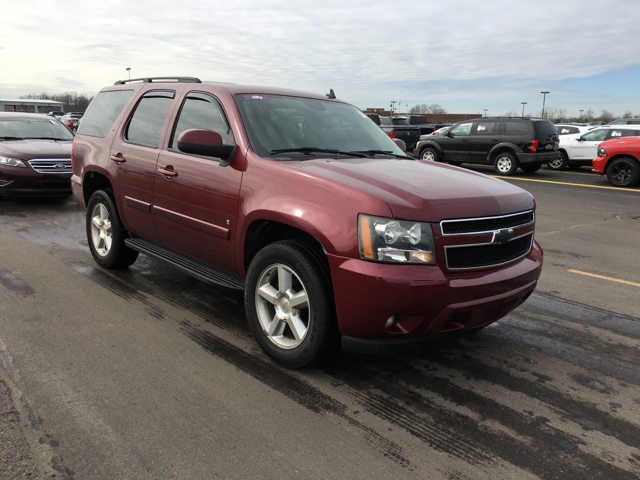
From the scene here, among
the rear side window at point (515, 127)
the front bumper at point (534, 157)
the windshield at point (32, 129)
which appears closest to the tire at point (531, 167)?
the front bumper at point (534, 157)

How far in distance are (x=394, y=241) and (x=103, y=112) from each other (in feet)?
13.5

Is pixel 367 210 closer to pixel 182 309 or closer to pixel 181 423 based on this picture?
pixel 181 423

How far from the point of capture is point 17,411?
298cm

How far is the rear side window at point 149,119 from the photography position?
478cm

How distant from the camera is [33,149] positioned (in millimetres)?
9922

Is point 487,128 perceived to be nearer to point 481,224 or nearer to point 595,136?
point 595,136

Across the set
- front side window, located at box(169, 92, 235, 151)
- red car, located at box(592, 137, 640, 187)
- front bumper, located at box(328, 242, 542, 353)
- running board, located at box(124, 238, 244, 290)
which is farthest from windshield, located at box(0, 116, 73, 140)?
red car, located at box(592, 137, 640, 187)

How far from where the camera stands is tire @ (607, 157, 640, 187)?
554 inches

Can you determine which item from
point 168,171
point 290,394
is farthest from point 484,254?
point 168,171

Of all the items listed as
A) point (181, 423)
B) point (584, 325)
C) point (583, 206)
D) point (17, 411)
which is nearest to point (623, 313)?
point (584, 325)

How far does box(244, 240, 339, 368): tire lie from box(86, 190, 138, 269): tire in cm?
229

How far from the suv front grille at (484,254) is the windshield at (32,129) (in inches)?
406

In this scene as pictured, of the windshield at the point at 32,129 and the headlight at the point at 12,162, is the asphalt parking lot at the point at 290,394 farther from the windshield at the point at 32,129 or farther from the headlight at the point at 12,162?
the windshield at the point at 32,129

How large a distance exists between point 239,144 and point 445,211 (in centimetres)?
163
